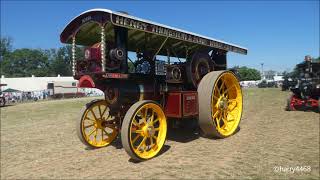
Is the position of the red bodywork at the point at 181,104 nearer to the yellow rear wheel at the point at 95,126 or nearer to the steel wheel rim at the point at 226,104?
the steel wheel rim at the point at 226,104

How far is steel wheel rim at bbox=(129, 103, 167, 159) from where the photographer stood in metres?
6.47

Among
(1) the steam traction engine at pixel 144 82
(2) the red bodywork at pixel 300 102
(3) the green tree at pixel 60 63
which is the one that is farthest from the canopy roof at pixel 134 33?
(3) the green tree at pixel 60 63

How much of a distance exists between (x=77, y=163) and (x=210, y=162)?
262 centimetres

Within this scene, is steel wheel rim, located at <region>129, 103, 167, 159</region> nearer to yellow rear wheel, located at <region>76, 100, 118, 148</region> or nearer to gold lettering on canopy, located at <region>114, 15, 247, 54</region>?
yellow rear wheel, located at <region>76, 100, 118, 148</region>

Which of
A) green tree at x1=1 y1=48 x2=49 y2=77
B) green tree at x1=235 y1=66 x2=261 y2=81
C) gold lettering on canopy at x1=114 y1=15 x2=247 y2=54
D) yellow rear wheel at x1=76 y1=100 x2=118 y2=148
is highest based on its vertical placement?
green tree at x1=1 y1=48 x2=49 y2=77

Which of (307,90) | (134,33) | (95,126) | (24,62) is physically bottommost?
(95,126)

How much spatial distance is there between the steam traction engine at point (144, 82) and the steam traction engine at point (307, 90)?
217 inches

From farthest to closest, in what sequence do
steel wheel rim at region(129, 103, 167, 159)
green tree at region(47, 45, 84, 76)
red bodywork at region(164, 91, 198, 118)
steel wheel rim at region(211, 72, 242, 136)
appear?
green tree at region(47, 45, 84, 76)
steel wheel rim at region(211, 72, 242, 136)
red bodywork at region(164, 91, 198, 118)
steel wheel rim at region(129, 103, 167, 159)

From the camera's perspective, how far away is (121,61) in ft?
22.1

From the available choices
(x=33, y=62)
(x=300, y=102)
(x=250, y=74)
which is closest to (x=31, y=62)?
(x=33, y=62)

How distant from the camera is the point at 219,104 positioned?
8.22 m

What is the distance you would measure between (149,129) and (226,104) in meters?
2.65

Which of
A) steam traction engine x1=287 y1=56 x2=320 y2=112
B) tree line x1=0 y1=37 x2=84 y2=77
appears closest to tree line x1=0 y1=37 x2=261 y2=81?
tree line x1=0 y1=37 x2=84 y2=77

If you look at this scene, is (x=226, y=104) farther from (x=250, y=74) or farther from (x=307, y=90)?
(x=250, y=74)
